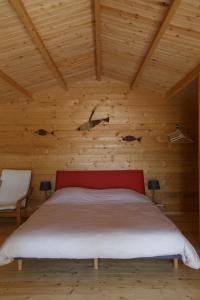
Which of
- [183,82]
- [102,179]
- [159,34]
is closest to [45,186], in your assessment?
[102,179]

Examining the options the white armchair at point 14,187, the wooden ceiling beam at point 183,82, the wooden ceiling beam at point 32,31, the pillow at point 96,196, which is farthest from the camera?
the white armchair at point 14,187

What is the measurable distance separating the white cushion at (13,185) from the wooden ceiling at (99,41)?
1484 millimetres

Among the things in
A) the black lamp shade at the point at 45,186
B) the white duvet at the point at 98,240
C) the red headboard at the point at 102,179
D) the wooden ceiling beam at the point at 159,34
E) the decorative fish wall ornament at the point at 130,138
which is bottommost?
the white duvet at the point at 98,240

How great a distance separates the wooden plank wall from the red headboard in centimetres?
27

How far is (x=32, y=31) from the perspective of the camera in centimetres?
329

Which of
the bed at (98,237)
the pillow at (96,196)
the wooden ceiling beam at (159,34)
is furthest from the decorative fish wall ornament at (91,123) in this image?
the bed at (98,237)

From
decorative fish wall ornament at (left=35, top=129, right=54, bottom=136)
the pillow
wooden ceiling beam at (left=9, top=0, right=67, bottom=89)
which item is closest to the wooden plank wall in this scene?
decorative fish wall ornament at (left=35, top=129, right=54, bottom=136)

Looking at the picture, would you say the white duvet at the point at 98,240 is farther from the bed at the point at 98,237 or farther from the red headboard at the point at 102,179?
the red headboard at the point at 102,179

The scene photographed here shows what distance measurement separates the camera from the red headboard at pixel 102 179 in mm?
5297

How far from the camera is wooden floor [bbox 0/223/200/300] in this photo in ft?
8.90

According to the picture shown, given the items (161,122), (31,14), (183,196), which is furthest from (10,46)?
(183,196)

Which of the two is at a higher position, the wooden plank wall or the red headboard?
the wooden plank wall

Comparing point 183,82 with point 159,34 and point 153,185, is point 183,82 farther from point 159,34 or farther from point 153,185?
point 153,185

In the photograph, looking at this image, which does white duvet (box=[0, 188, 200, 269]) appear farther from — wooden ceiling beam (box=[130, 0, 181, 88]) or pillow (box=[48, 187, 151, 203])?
wooden ceiling beam (box=[130, 0, 181, 88])
